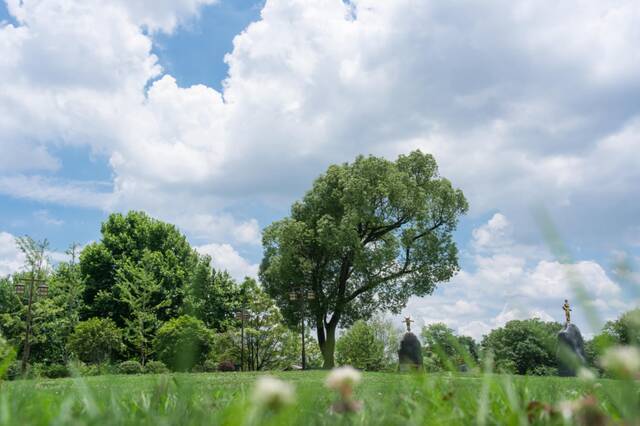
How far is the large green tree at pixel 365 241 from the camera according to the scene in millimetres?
32125

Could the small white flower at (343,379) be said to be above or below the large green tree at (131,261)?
below

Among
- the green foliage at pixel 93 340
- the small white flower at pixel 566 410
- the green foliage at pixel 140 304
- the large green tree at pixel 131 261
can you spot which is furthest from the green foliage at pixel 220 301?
the small white flower at pixel 566 410

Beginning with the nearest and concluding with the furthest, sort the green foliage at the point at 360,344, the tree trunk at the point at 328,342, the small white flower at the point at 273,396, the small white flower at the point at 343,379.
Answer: the small white flower at the point at 273,396 < the small white flower at the point at 343,379 < the tree trunk at the point at 328,342 < the green foliage at the point at 360,344

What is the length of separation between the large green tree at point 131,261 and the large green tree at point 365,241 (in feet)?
30.5

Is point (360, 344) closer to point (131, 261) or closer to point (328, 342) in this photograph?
point (328, 342)

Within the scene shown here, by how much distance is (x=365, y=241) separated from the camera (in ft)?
111

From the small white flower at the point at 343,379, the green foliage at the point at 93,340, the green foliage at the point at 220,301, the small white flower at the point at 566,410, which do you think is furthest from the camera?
the green foliage at the point at 220,301

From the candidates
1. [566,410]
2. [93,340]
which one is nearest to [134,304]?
[93,340]

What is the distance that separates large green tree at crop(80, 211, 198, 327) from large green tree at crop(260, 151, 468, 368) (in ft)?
30.5

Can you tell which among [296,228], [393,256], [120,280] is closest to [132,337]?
[120,280]

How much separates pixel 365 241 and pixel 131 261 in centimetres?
1871

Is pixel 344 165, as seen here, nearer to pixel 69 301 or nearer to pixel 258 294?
pixel 258 294

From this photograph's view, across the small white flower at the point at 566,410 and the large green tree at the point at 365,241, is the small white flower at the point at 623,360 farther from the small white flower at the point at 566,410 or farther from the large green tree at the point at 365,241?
the large green tree at the point at 365,241

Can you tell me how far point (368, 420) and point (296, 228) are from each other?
31.2 m
